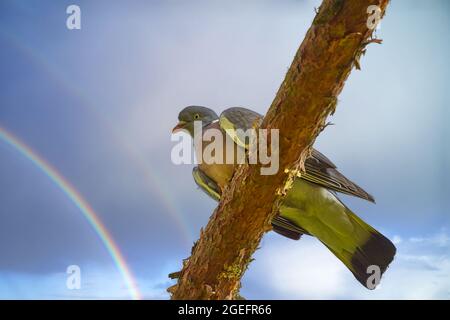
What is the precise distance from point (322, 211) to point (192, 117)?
2131 mm

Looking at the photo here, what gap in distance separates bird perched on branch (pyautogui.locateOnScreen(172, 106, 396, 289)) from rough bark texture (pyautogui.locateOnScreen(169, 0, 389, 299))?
0.98 m

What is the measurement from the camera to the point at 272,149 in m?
2.62

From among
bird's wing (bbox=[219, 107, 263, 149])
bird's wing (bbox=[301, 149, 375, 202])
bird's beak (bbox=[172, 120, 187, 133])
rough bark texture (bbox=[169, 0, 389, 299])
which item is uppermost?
bird's beak (bbox=[172, 120, 187, 133])

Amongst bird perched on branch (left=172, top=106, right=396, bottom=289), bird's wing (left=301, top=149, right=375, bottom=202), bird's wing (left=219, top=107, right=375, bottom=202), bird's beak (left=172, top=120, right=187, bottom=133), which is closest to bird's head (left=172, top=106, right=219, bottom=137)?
bird's beak (left=172, top=120, right=187, bottom=133)

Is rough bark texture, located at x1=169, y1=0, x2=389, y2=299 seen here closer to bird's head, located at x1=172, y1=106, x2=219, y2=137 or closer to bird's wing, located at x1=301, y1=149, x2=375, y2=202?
bird's wing, located at x1=301, y1=149, x2=375, y2=202

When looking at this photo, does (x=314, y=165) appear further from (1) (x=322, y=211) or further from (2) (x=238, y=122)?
(2) (x=238, y=122)

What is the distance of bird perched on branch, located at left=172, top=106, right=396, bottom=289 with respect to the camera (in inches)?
154

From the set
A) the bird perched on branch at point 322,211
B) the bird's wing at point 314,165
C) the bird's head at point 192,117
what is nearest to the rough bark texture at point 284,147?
the bird's wing at point 314,165

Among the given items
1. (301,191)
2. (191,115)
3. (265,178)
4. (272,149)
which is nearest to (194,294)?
(265,178)

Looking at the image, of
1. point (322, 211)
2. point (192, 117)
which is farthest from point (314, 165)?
point (192, 117)

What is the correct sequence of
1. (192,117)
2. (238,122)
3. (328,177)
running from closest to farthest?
1. (328,177)
2. (238,122)
3. (192,117)

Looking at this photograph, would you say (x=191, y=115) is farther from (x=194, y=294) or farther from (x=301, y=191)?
(x=194, y=294)

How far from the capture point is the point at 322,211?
422cm

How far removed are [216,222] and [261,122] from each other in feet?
2.43
